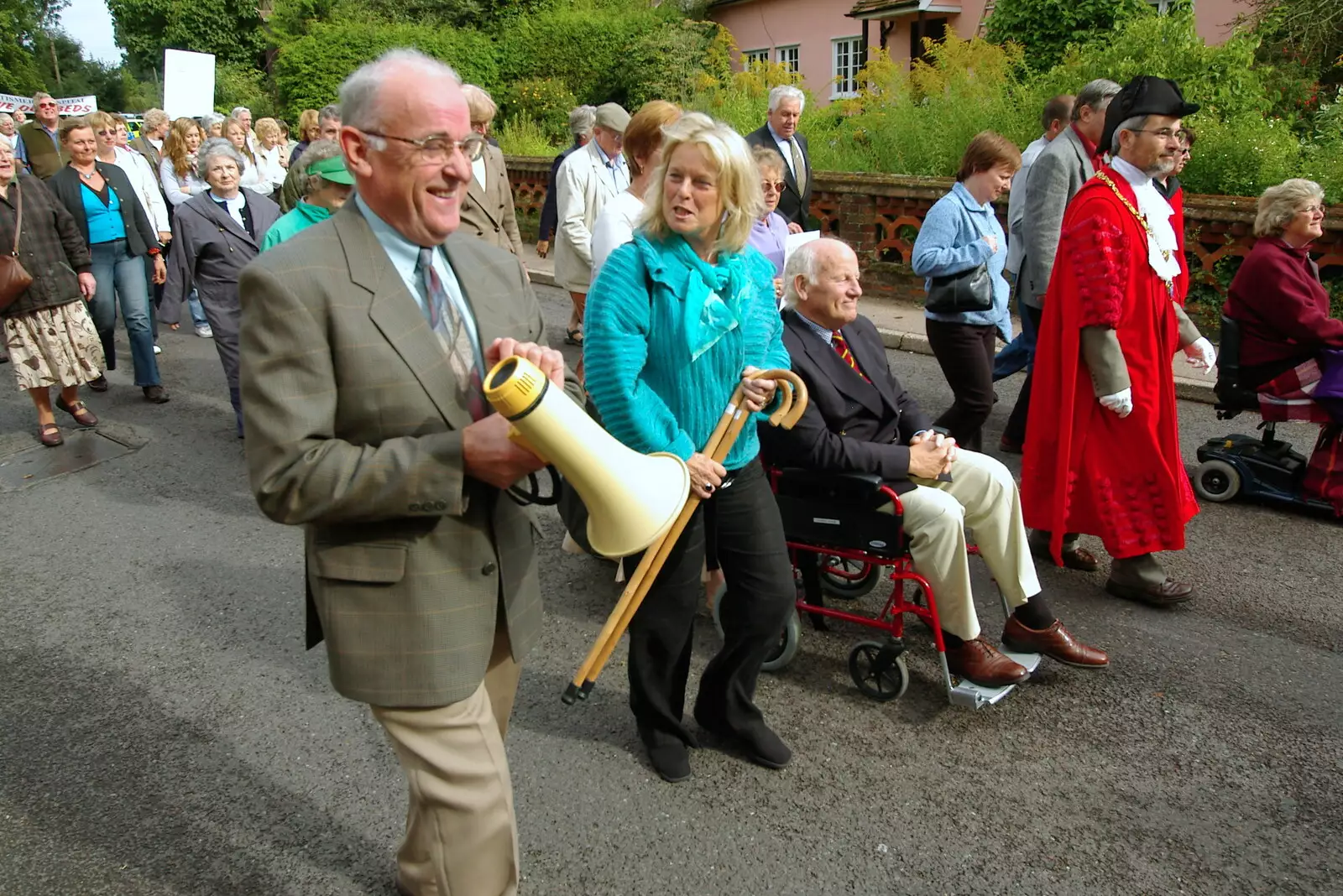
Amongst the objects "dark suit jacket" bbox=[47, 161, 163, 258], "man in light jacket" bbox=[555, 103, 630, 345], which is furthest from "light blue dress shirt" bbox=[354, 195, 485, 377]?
"dark suit jacket" bbox=[47, 161, 163, 258]

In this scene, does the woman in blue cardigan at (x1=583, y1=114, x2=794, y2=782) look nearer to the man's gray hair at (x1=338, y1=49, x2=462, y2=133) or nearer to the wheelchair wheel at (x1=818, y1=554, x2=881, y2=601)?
the man's gray hair at (x1=338, y1=49, x2=462, y2=133)

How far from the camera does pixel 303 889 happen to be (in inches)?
116

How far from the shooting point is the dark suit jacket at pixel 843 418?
374 cm

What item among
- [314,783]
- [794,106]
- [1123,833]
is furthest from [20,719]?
[794,106]

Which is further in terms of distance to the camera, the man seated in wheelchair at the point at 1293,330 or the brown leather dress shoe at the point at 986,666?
the man seated in wheelchair at the point at 1293,330

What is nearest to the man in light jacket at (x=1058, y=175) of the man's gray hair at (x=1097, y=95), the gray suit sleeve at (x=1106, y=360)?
the man's gray hair at (x=1097, y=95)

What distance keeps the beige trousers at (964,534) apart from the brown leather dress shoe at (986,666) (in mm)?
55

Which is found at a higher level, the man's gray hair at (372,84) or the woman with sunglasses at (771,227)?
the man's gray hair at (372,84)

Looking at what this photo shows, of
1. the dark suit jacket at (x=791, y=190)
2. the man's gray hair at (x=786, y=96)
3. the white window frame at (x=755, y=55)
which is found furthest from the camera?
the white window frame at (x=755, y=55)

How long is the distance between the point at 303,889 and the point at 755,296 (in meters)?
2.12

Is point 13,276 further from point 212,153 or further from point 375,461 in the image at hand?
point 375,461

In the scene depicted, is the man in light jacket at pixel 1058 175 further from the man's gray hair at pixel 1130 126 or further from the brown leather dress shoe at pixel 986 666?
the brown leather dress shoe at pixel 986 666

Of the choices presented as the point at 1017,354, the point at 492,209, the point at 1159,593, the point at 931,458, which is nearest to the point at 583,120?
the point at 492,209

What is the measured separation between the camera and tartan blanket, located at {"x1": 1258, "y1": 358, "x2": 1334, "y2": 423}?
539cm
